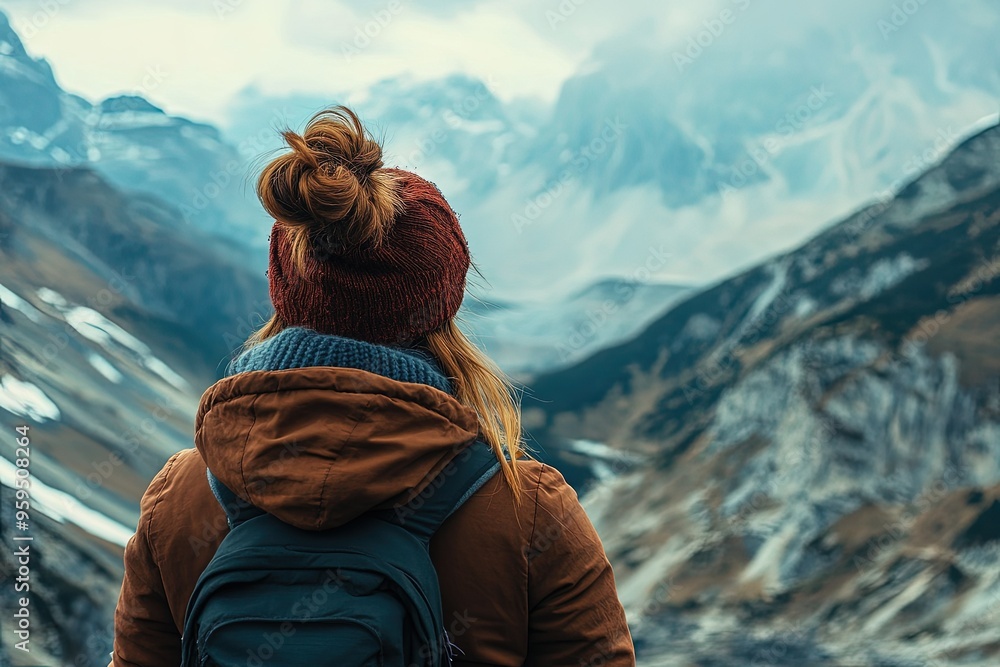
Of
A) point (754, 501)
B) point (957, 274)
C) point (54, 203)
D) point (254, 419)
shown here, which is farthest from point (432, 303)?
point (54, 203)

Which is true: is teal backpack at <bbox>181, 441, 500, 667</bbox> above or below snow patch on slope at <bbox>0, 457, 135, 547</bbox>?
above

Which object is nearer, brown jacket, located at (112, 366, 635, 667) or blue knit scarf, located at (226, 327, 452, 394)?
brown jacket, located at (112, 366, 635, 667)

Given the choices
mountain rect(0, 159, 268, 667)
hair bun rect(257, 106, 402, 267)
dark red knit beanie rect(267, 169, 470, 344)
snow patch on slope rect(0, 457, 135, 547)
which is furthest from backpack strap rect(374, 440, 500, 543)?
snow patch on slope rect(0, 457, 135, 547)

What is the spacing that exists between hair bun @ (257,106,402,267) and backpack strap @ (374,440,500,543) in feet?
1.44

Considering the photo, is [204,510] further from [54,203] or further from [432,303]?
[54,203]

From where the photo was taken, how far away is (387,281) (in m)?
1.94

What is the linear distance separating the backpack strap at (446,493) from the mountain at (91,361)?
4.00m

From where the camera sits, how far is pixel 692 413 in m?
38.5

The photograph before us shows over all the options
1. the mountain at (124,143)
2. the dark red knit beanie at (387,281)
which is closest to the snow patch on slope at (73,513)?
the dark red knit beanie at (387,281)

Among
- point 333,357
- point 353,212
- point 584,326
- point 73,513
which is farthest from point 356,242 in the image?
point 584,326

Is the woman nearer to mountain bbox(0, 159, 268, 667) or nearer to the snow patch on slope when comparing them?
mountain bbox(0, 159, 268, 667)

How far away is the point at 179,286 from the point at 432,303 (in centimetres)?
4484

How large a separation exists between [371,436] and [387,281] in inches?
13.7

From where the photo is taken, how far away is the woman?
172 centimetres
